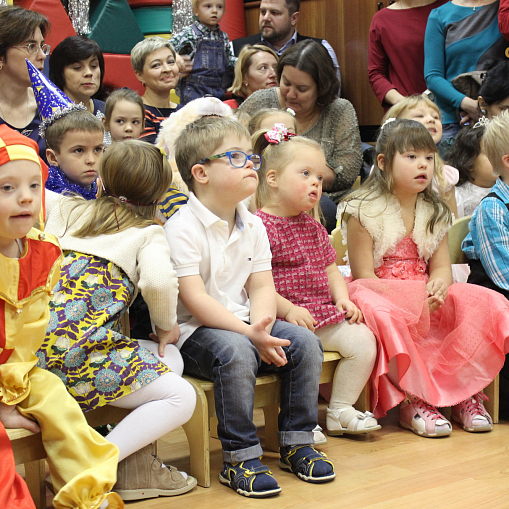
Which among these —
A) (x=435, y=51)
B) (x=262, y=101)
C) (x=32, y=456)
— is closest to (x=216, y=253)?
(x=32, y=456)

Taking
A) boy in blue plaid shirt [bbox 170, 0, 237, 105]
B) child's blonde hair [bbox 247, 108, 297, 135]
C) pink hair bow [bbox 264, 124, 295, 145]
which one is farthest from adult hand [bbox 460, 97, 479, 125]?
pink hair bow [bbox 264, 124, 295, 145]

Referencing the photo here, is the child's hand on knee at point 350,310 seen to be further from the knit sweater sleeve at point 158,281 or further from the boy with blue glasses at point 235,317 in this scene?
the knit sweater sleeve at point 158,281

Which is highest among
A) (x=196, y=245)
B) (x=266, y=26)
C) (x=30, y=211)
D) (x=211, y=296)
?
(x=266, y=26)

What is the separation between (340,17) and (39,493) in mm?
3613

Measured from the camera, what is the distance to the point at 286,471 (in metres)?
1.74

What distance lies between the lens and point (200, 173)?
1820mm

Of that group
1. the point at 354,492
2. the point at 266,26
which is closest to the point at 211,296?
the point at 354,492

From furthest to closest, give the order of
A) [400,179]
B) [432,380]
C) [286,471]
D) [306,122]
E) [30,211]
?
[306,122], [400,179], [432,380], [286,471], [30,211]

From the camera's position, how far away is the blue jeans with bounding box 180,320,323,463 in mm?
1605

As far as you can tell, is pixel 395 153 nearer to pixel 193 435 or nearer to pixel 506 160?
pixel 506 160

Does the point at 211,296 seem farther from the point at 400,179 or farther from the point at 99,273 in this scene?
the point at 400,179

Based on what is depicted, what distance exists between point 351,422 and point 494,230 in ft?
2.62

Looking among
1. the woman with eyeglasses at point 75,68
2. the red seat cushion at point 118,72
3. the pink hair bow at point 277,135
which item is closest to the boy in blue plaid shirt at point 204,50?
the red seat cushion at point 118,72

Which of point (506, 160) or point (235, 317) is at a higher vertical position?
point (506, 160)
